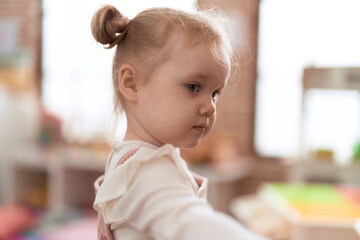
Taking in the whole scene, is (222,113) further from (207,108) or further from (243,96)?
(207,108)

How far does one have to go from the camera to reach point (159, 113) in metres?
0.52

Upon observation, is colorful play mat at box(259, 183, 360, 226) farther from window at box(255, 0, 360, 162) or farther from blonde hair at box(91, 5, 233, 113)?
window at box(255, 0, 360, 162)

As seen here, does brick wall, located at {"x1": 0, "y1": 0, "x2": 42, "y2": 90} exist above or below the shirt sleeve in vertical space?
above

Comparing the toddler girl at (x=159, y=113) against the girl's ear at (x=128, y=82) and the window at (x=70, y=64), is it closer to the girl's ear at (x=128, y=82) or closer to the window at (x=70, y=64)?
the girl's ear at (x=128, y=82)

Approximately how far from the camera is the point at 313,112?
251cm

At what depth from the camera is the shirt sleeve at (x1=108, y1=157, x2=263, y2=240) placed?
397 millimetres

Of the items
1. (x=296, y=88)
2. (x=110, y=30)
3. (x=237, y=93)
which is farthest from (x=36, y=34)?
(x=110, y=30)

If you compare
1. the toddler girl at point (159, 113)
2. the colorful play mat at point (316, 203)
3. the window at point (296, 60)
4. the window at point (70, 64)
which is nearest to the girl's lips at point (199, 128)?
the toddler girl at point (159, 113)

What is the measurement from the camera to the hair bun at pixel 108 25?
54 cm

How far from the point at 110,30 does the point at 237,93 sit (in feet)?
7.61

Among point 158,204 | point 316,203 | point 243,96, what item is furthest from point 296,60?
point 158,204

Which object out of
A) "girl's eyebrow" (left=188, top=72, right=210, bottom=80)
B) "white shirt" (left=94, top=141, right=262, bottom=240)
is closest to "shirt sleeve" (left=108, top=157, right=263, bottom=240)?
"white shirt" (left=94, top=141, right=262, bottom=240)

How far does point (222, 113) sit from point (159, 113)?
93.8 inches

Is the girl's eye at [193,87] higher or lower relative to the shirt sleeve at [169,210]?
higher
